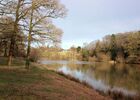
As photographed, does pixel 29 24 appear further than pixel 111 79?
No

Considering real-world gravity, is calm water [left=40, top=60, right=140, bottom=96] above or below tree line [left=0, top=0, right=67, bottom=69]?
below

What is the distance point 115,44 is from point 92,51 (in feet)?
55.6

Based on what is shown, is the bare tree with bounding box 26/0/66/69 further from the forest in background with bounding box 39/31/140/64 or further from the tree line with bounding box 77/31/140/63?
the tree line with bounding box 77/31/140/63

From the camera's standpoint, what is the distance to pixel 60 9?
21.9 meters

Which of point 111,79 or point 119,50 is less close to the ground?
point 119,50

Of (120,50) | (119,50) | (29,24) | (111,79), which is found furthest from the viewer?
(119,50)

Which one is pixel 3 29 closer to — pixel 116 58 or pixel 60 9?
pixel 60 9

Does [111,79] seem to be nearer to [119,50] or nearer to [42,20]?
[42,20]

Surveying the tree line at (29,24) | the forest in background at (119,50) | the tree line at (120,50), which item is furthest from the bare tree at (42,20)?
the tree line at (120,50)

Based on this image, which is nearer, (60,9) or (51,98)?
(51,98)

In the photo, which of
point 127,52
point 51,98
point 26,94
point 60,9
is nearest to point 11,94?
point 26,94

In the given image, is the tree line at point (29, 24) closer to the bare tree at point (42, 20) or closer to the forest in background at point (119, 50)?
the bare tree at point (42, 20)

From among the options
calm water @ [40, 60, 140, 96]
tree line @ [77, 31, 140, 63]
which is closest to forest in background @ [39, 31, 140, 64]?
tree line @ [77, 31, 140, 63]

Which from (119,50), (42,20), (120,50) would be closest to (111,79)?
(42,20)
